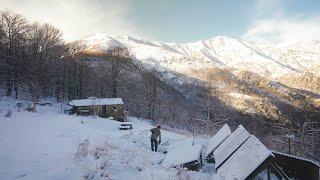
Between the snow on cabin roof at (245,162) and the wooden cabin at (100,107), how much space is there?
47415mm

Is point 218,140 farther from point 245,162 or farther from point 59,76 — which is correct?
point 59,76

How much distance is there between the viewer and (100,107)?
193 feet

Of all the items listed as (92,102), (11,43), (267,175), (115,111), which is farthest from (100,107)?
(267,175)

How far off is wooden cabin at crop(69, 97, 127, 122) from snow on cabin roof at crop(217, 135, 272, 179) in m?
47.4

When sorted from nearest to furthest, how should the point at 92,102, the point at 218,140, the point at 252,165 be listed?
the point at 252,165 < the point at 218,140 < the point at 92,102

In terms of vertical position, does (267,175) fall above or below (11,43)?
below

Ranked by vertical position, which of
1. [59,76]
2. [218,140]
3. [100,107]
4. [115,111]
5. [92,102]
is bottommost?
[115,111]

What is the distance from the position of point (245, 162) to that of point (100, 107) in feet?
168

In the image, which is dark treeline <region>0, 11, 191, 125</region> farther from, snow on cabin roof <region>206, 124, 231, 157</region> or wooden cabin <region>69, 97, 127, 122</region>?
snow on cabin roof <region>206, 124, 231, 157</region>

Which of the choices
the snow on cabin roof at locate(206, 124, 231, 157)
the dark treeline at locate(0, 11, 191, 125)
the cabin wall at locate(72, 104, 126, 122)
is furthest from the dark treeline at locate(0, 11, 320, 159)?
the snow on cabin roof at locate(206, 124, 231, 157)

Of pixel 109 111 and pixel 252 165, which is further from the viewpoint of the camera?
pixel 109 111

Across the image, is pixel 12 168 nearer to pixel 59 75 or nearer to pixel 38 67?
pixel 38 67

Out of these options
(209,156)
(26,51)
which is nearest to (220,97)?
(26,51)

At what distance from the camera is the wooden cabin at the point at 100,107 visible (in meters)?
56.3
